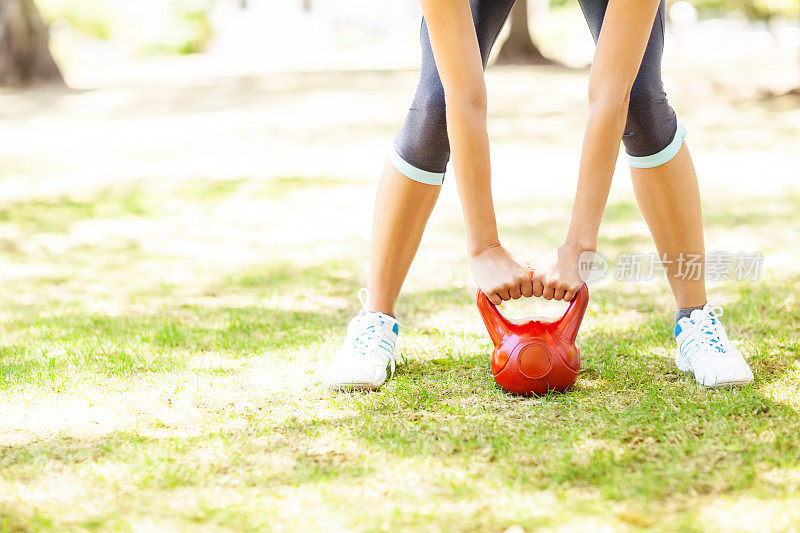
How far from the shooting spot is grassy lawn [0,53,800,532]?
1.58 m

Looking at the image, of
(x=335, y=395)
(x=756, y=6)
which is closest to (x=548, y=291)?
(x=335, y=395)

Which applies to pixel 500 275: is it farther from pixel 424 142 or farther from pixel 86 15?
pixel 86 15

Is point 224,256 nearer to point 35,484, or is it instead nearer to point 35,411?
point 35,411

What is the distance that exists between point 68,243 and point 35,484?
10.0ft

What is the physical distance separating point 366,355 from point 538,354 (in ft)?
1.54

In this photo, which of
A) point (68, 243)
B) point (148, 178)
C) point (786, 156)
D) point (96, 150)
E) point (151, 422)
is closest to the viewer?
point (151, 422)

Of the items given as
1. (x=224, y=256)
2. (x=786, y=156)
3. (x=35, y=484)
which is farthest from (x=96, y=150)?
(x=35, y=484)

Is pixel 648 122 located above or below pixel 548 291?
above

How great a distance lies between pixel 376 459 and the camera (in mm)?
1785

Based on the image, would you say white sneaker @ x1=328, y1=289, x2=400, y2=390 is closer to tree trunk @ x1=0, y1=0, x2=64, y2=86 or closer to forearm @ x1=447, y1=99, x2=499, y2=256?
forearm @ x1=447, y1=99, x2=499, y2=256

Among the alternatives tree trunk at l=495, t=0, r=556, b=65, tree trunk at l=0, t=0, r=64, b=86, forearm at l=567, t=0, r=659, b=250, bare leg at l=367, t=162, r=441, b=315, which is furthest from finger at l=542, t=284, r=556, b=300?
tree trunk at l=495, t=0, r=556, b=65

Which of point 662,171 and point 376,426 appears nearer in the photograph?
point 376,426

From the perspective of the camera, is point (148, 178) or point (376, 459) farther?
point (148, 178)

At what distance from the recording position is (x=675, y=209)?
2.30 metres
